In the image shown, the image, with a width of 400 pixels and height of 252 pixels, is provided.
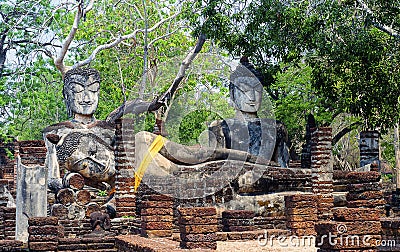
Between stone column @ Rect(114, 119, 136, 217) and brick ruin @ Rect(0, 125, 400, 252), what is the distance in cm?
2

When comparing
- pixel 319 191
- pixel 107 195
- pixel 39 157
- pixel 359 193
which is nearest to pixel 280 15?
pixel 319 191

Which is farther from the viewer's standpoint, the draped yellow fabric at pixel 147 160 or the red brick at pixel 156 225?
the draped yellow fabric at pixel 147 160

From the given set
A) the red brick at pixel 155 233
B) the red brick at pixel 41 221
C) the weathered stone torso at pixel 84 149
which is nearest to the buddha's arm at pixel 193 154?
the weathered stone torso at pixel 84 149

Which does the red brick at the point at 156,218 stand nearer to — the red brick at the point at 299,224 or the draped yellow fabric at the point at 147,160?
the red brick at the point at 299,224

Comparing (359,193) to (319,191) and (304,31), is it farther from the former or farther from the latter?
(304,31)

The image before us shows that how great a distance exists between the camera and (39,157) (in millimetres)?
12547

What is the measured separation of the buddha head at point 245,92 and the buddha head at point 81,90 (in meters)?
3.21

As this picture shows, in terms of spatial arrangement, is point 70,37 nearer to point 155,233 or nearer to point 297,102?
point 297,102

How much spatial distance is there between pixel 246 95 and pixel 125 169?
425cm

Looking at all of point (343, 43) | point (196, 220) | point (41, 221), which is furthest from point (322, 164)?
point (196, 220)

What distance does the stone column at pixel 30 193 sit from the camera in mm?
12422

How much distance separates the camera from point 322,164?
14555mm

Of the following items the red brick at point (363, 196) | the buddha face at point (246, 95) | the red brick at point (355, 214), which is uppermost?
the buddha face at point (246, 95)

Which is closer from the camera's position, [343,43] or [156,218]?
[156,218]
